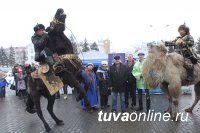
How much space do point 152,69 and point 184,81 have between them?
1.11 m

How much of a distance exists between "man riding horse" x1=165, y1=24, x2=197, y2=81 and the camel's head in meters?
0.37

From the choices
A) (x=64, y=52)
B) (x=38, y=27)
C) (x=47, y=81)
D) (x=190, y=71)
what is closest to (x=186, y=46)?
(x=190, y=71)

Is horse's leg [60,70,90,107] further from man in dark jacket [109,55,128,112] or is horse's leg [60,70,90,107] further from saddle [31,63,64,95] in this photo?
man in dark jacket [109,55,128,112]

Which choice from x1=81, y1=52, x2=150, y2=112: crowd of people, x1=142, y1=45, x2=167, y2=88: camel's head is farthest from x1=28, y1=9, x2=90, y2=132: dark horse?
x1=81, y1=52, x2=150, y2=112: crowd of people

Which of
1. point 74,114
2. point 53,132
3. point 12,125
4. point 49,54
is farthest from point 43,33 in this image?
point 74,114

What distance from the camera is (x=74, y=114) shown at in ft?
40.6

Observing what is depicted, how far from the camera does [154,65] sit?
10.1m

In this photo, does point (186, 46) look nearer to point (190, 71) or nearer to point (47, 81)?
point (190, 71)

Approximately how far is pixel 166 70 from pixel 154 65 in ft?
1.23

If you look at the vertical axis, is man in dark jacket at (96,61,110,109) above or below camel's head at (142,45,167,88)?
below

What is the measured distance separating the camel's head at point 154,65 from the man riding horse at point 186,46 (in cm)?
37

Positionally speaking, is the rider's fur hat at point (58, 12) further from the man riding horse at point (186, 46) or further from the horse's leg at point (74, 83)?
the man riding horse at point (186, 46)

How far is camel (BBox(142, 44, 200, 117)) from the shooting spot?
32.5 ft

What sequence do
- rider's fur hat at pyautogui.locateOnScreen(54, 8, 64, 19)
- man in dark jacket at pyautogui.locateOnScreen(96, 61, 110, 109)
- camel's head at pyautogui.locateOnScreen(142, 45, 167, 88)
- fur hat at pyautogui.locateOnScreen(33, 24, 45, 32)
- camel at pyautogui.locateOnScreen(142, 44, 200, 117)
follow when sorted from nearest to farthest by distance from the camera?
1. rider's fur hat at pyautogui.locateOnScreen(54, 8, 64, 19)
2. fur hat at pyautogui.locateOnScreen(33, 24, 45, 32)
3. camel at pyautogui.locateOnScreen(142, 44, 200, 117)
4. camel's head at pyautogui.locateOnScreen(142, 45, 167, 88)
5. man in dark jacket at pyautogui.locateOnScreen(96, 61, 110, 109)
